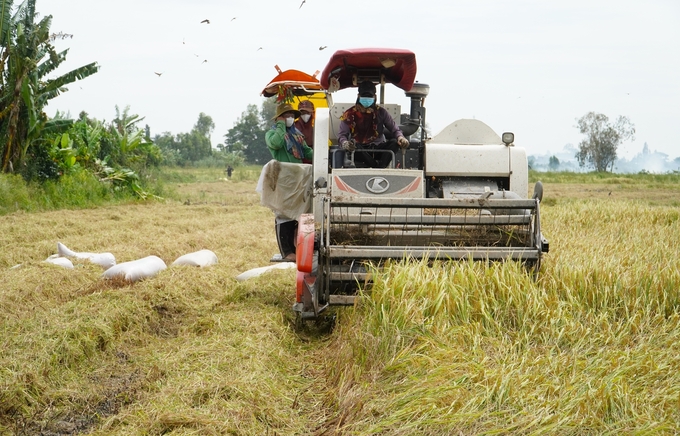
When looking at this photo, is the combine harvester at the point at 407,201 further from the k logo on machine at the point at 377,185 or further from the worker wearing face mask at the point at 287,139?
the worker wearing face mask at the point at 287,139

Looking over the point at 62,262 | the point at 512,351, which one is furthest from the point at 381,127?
the point at 62,262

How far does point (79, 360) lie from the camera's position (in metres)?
4.98

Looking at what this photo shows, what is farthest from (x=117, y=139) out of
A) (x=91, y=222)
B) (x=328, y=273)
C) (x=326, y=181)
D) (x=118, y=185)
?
(x=328, y=273)

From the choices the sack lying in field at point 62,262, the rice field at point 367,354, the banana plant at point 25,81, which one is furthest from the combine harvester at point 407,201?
the banana plant at point 25,81

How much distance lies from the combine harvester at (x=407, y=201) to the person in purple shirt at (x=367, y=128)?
149 mm

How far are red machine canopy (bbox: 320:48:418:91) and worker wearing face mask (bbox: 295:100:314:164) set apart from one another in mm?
595

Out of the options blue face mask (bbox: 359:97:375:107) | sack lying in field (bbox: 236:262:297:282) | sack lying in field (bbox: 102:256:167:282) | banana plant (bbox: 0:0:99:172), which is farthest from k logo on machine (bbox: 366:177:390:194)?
banana plant (bbox: 0:0:99:172)

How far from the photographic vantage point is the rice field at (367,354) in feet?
11.6

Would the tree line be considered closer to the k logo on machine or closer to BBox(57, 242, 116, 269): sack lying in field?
BBox(57, 242, 116, 269): sack lying in field

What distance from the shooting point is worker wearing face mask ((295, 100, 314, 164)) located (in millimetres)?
7930

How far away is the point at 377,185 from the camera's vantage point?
6.30 meters

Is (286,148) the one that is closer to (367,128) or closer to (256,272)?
(367,128)

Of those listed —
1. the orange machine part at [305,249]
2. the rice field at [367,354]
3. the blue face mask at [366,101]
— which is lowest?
the rice field at [367,354]

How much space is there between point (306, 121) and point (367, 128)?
1091 mm
